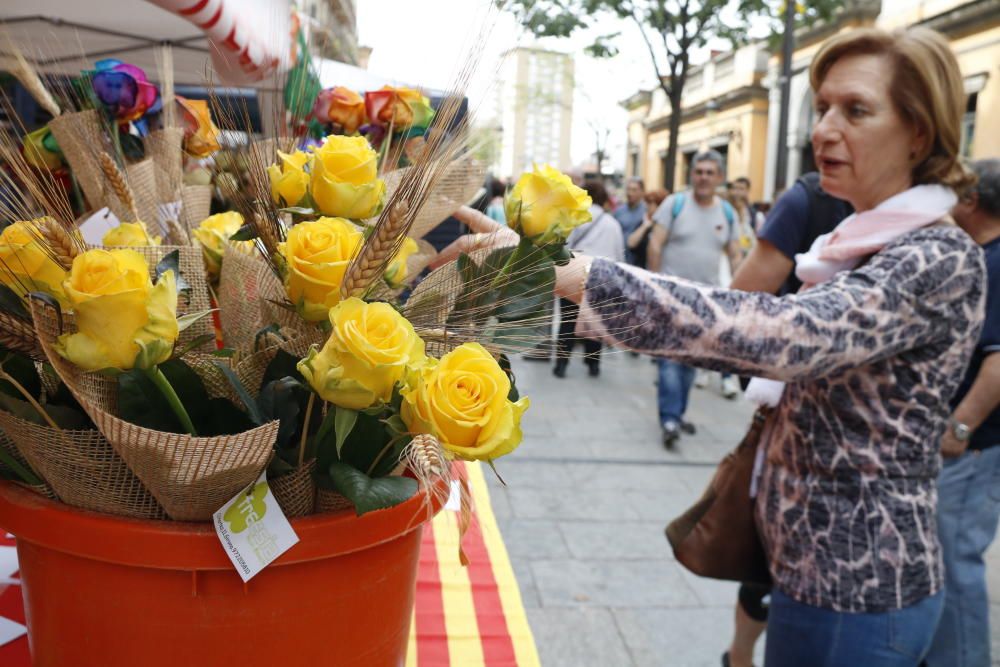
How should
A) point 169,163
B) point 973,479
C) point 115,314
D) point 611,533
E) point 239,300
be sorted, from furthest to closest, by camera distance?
1. point 611,533
2. point 973,479
3. point 169,163
4. point 239,300
5. point 115,314

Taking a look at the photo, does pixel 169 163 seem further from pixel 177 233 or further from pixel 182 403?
pixel 182 403

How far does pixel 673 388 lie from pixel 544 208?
14.0ft

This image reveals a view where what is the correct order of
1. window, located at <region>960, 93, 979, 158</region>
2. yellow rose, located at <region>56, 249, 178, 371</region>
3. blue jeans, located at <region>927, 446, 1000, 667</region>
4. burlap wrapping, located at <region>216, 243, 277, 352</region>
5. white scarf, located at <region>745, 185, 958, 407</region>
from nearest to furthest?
yellow rose, located at <region>56, 249, 178, 371</region>, burlap wrapping, located at <region>216, 243, 277, 352</region>, white scarf, located at <region>745, 185, 958, 407</region>, blue jeans, located at <region>927, 446, 1000, 667</region>, window, located at <region>960, 93, 979, 158</region>

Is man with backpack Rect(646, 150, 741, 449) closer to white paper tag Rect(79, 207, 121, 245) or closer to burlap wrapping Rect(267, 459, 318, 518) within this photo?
white paper tag Rect(79, 207, 121, 245)

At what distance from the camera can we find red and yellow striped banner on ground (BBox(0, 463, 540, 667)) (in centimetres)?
110

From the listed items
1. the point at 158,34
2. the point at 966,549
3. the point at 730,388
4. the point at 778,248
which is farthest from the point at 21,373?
the point at 730,388

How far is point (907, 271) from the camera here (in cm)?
129

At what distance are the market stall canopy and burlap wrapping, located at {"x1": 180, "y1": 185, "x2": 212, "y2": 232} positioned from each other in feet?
0.50

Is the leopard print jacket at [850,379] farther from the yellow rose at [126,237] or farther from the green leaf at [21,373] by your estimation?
the green leaf at [21,373]

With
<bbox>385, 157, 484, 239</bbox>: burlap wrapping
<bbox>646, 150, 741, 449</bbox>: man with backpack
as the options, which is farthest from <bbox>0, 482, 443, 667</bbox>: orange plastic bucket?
<bbox>646, 150, 741, 449</bbox>: man with backpack

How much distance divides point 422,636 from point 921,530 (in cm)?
90

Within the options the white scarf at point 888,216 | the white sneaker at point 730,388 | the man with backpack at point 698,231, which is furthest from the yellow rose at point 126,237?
the white sneaker at point 730,388

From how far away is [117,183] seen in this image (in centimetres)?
86

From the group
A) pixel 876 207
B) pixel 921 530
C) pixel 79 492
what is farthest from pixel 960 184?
pixel 79 492
